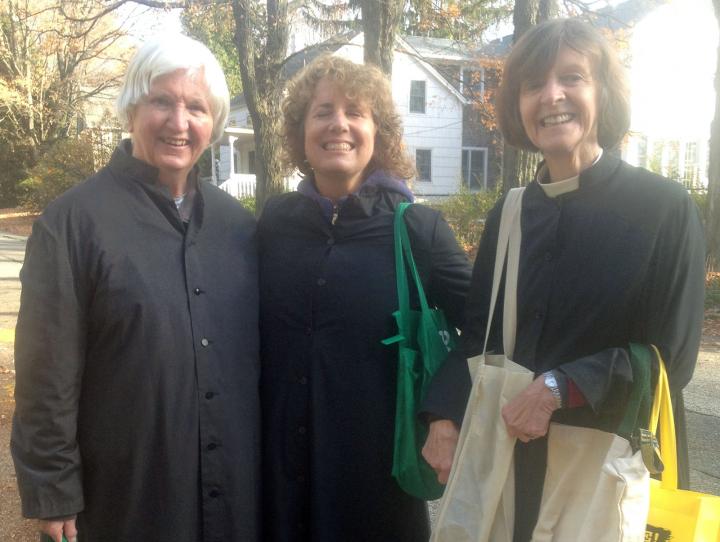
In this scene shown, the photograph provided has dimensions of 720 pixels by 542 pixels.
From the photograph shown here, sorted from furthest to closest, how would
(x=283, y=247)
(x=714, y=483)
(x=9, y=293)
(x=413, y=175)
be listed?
(x=9, y=293), (x=714, y=483), (x=413, y=175), (x=283, y=247)

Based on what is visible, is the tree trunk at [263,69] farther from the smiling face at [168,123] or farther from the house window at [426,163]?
the house window at [426,163]

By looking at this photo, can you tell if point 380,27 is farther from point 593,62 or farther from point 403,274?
point 593,62

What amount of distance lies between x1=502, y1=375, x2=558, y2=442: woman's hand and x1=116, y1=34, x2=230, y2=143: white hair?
58.9 inches

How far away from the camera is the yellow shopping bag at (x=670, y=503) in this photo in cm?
172

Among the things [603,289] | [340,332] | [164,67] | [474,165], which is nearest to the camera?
[603,289]

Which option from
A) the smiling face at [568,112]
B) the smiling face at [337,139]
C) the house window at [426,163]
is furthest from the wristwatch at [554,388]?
the house window at [426,163]

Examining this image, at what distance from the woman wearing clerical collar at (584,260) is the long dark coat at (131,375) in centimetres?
90

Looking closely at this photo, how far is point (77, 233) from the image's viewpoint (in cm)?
214

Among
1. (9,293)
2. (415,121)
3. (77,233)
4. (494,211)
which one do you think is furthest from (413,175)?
(415,121)

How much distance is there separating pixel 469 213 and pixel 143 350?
12.8m

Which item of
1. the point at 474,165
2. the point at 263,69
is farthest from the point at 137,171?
the point at 474,165

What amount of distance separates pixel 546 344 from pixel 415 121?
1125 inches

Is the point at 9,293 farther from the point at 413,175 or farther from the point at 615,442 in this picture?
the point at 615,442

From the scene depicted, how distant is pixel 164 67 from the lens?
2.40 metres
